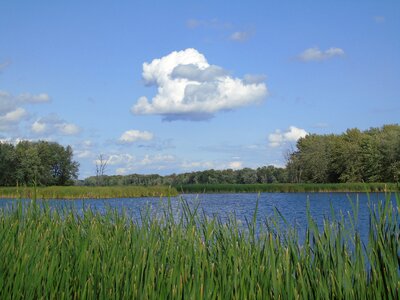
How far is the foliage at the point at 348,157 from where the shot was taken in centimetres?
5612

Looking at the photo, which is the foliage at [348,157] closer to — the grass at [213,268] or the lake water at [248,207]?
the lake water at [248,207]

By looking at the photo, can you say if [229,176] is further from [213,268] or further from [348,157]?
[213,268]

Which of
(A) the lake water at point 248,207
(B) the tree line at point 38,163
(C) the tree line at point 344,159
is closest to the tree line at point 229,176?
(C) the tree line at point 344,159

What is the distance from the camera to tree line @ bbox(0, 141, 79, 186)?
2266 inches

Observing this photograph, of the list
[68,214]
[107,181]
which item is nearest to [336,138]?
[107,181]

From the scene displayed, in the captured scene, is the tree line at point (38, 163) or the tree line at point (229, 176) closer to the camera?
the tree line at point (38, 163)

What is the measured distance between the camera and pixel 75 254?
3.67 metres

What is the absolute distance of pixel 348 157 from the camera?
62.4 meters

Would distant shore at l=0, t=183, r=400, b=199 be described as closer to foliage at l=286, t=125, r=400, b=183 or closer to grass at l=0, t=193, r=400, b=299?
foliage at l=286, t=125, r=400, b=183

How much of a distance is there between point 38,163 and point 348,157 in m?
36.2

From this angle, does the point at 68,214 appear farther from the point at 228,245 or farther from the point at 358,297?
the point at 358,297

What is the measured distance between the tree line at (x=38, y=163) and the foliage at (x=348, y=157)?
97.8 feet

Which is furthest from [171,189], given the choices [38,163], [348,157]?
[348,157]

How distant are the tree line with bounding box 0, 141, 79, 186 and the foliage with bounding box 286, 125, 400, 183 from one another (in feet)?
97.8
